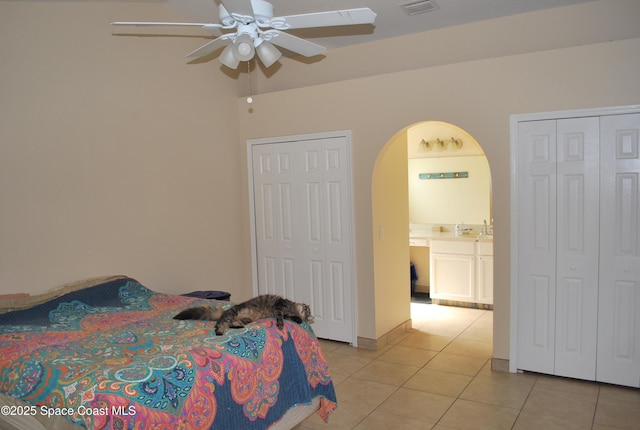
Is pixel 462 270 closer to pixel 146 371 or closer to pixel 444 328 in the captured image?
pixel 444 328

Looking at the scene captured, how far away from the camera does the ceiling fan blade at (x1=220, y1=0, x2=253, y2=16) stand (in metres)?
2.32

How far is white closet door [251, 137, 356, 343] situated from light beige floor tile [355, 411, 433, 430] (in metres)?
1.53

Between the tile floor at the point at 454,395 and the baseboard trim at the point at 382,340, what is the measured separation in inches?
2.9

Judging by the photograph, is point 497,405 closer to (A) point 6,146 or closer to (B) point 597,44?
(B) point 597,44

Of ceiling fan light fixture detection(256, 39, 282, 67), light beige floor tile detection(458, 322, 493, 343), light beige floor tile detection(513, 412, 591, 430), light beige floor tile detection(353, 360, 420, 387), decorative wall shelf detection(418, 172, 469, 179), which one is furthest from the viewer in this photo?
decorative wall shelf detection(418, 172, 469, 179)

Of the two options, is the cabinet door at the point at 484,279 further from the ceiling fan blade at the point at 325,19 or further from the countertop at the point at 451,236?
the ceiling fan blade at the point at 325,19

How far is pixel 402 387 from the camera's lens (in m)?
3.95

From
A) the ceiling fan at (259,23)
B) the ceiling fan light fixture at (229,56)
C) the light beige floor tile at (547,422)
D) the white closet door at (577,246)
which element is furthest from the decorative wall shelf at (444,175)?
the ceiling fan light fixture at (229,56)

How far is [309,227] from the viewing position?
204 inches

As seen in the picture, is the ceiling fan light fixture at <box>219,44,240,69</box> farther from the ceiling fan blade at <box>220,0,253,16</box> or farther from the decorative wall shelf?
the decorative wall shelf

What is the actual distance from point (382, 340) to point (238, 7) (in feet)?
12.0

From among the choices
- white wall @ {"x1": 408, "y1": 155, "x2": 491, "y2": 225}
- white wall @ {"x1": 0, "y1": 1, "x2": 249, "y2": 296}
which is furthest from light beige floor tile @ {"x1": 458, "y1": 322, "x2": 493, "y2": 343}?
white wall @ {"x1": 0, "y1": 1, "x2": 249, "y2": 296}

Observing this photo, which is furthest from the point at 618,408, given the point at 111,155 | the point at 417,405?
the point at 111,155

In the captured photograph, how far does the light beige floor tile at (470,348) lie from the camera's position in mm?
4660
